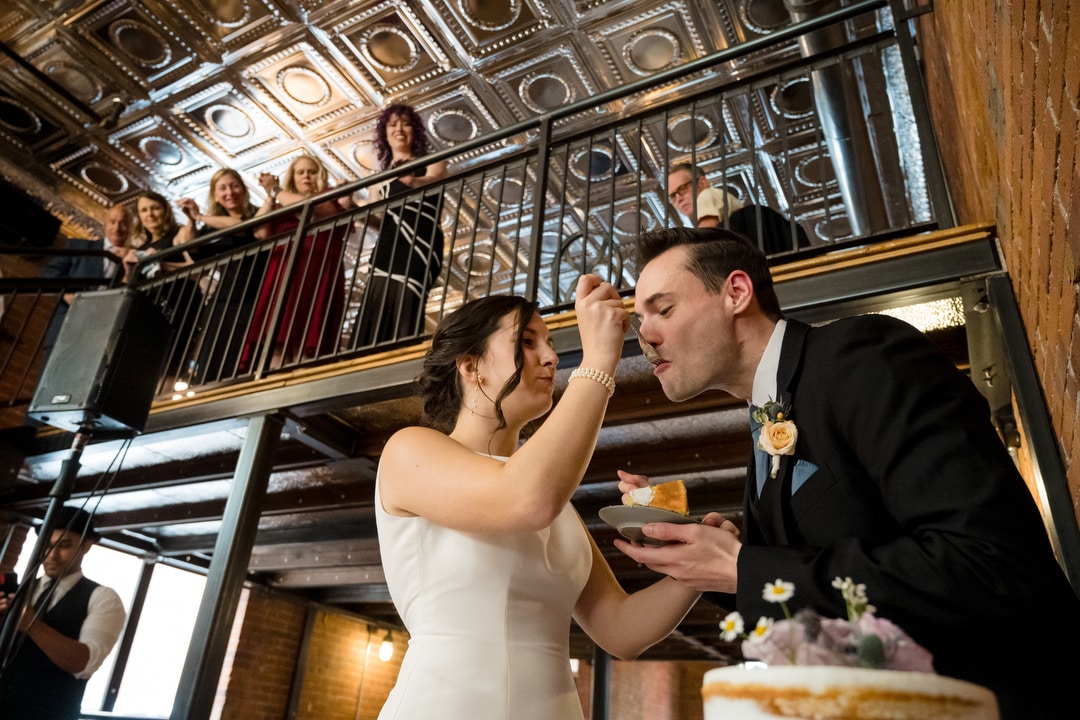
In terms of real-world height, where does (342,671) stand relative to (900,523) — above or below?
above

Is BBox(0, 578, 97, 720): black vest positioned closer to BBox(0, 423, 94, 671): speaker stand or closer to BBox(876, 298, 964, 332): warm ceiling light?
BBox(0, 423, 94, 671): speaker stand

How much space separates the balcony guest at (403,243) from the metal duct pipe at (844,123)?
2.51 metres

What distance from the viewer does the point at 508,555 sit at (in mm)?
1482

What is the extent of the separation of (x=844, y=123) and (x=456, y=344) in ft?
14.5

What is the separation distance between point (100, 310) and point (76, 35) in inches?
146

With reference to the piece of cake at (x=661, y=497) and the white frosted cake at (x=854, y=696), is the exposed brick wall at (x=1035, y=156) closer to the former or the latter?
the piece of cake at (x=661, y=497)

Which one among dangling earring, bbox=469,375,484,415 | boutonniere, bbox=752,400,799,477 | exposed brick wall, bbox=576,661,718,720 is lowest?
boutonniere, bbox=752,400,799,477

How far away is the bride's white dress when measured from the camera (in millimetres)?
1354

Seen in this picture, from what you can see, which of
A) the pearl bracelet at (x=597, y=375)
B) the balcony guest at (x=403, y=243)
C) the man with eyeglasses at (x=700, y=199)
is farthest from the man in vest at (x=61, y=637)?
the man with eyeglasses at (x=700, y=199)

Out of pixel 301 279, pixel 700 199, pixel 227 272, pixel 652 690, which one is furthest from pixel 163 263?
pixel 652 690

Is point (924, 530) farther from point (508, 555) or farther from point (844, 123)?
point (844, 123)

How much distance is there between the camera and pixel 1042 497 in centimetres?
203

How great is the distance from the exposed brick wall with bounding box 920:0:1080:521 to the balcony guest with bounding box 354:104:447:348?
266 centimetres

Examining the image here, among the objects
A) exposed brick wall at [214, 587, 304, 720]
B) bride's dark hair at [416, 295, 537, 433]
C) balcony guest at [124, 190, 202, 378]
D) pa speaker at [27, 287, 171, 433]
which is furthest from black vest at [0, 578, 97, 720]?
exposed brick wall at [214, 587, 304, 720]
